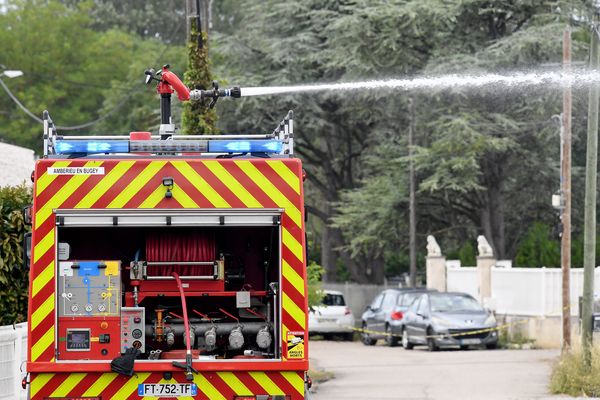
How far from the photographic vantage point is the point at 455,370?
25359 mm

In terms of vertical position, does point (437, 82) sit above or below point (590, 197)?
above

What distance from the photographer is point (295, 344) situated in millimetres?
10312

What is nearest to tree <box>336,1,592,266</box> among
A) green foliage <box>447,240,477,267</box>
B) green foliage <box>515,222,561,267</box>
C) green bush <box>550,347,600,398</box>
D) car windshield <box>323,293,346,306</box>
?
green foliage <box>447,240,477,267</box>

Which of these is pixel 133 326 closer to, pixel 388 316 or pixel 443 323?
pixel 443 323

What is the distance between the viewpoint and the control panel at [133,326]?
10.4 metres

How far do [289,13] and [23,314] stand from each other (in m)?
33.5

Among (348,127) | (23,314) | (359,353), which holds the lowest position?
(359,353)

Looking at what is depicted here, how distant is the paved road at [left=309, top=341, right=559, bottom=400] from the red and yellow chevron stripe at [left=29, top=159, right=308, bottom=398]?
394 inches

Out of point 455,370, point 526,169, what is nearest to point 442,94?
point 526,169

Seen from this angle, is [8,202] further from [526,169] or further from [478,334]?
[526,169]

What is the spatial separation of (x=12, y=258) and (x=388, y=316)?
21.3m

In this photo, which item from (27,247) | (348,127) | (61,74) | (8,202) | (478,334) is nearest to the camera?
(27,247)

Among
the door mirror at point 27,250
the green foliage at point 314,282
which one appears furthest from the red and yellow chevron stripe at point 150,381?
the green foliage at point 314,282

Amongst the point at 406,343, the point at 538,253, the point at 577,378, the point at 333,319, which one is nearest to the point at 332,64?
the point at 333,319
